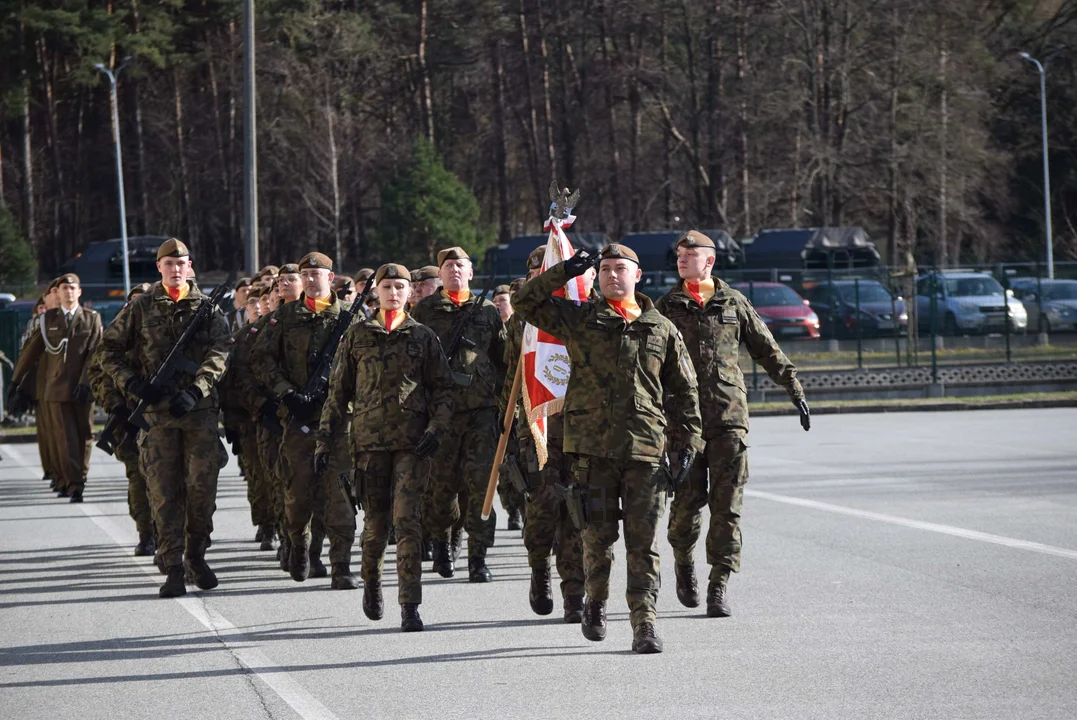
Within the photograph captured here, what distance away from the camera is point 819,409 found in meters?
26.5

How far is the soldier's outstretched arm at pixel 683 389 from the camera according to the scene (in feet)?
25.9

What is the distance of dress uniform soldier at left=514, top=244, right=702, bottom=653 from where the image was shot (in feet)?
25.1

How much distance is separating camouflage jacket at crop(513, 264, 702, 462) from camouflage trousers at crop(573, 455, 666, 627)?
0.36 feet

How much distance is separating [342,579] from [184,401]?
150 centimetres

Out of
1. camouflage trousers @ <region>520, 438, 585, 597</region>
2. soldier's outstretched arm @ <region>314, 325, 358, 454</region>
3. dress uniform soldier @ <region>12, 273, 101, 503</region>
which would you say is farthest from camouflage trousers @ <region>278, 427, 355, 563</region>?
dress uniform soldier @ <region>12, 273, 101, 503</region>

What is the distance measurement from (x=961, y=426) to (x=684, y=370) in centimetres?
1542

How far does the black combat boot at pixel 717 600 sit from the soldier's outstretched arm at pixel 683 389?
118cm

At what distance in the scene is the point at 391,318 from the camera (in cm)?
884

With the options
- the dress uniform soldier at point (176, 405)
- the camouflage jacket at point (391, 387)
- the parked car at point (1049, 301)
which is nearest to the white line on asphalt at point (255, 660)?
the dress uniform soldier at point (176, 405)

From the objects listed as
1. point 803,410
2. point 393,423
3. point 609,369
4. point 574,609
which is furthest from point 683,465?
point 803,410

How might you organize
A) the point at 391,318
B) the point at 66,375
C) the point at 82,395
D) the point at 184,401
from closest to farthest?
the point at 391,318
the point at 184,401
the point at 82,395
the point at 66,375

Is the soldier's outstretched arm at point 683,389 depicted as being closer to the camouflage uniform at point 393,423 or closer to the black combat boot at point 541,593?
the black combat boot at point 541,593

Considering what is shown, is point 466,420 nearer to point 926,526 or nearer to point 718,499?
point 718,499

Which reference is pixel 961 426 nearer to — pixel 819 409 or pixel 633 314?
pixel 819 409
